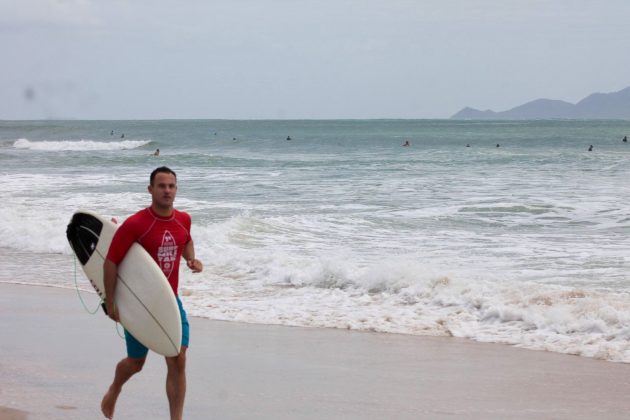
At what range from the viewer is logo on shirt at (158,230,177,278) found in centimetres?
448

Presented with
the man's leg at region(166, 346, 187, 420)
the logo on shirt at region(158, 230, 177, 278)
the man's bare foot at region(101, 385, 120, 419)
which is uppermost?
the logo on shirt at region(158, 230, 177, 278)

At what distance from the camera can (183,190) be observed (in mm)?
23469

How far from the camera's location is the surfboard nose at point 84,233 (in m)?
4.79

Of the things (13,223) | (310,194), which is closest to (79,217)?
(13,223)

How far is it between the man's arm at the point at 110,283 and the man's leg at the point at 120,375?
0.29 meters

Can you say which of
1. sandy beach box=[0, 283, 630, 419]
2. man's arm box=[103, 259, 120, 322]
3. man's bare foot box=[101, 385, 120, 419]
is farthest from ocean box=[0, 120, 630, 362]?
man's arm box=[103, 259, 120, 322]

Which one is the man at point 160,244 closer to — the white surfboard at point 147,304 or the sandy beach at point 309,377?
the white surfboard at point 147,304

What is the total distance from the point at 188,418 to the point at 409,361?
2087 millimetres

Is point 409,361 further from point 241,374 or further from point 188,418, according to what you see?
point 188,418

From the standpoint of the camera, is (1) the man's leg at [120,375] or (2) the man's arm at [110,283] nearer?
(2) the man's arm at [110,283]

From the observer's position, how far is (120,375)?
15.4 ft

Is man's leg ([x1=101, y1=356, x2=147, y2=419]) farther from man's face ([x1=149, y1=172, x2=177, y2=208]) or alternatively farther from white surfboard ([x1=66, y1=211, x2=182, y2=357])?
man's face ([x1=149, y1=172, x2=177, y2=208])

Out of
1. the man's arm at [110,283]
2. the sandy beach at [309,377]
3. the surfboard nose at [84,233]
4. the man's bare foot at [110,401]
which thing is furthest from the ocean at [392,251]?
the man's arm at [110,283]

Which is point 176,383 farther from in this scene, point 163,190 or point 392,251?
point 392,251
